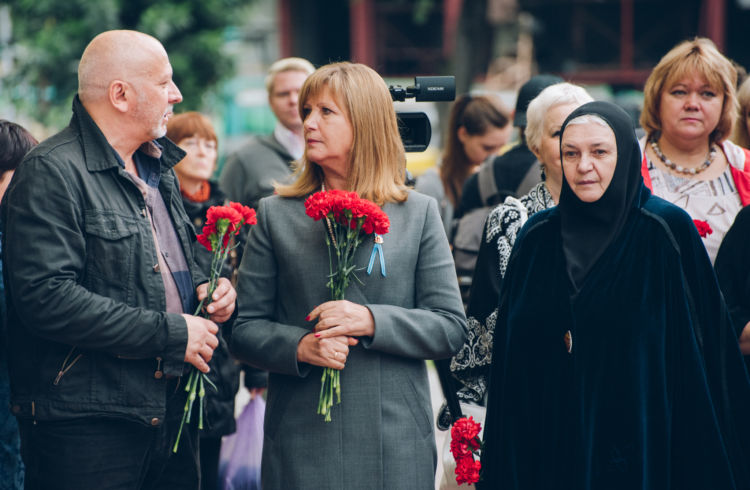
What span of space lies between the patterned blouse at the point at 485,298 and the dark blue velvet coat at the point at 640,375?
501 millimetres

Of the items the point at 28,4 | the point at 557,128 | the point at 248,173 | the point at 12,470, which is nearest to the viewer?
the point at 12,470

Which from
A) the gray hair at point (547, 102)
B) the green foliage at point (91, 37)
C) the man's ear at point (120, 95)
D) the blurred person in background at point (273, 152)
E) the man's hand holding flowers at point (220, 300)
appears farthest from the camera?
the green foliage at point (91, 37)

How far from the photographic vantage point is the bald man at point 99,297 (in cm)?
290

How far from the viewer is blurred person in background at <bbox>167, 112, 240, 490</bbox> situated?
440 cm

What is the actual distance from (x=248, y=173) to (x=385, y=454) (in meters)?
2.77

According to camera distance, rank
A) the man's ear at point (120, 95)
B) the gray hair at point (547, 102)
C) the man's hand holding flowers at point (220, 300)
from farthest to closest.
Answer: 1. the gray hair at point (547, 102)
2. the man's hand holding flowers at point (220, 300)
3. the man's ear at point (120, 95)

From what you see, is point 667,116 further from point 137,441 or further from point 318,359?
point 137,441

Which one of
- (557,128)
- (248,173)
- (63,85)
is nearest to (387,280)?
(557,128)

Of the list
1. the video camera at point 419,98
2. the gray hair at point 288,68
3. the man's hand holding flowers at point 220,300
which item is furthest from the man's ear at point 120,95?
the gray hair at point 288,68

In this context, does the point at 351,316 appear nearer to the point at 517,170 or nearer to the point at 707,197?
the point at 707,197

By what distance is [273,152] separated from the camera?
18.4ft

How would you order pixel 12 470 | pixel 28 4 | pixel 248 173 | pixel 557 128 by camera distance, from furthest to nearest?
pixel 28 4 < pixel 248 173 < pixel 557 128 < pixel 12 470

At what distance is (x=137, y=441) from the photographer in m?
3.09

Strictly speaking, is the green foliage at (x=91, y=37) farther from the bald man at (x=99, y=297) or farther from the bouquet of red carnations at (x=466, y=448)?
the bouquet of red carnations at (x=466, y=448)
